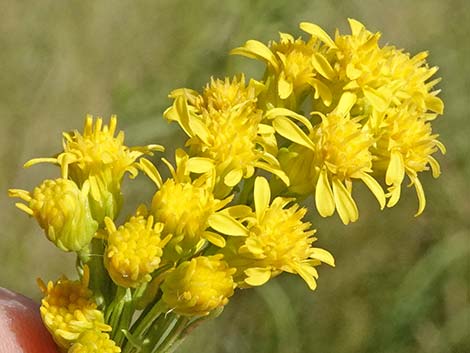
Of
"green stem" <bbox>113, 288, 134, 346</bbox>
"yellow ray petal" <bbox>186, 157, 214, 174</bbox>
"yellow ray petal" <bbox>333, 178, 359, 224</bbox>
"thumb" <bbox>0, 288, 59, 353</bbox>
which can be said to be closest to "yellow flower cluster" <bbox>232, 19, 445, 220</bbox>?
"yellow ray petal" <bbox>333, 178, 359, 224</bbox>

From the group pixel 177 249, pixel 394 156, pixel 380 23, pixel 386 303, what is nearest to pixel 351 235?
pixel 386 303

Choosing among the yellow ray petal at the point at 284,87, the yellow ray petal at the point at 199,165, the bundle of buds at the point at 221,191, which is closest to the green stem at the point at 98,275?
the bundle of buds at the point at 221,191

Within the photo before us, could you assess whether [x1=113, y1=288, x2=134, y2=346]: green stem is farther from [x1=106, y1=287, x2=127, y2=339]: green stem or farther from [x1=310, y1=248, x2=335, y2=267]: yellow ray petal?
[x1=310, y1=248, x2=335, y2=267]: yellow ray petal

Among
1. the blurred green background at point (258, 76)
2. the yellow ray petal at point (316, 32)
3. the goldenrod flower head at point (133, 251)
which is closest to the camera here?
the goldenrod flower head at point (133, 251)

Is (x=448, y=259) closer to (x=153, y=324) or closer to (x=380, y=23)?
(x=380, y=23)

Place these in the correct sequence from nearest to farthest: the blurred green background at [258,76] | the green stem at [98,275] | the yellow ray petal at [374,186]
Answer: the green stem at [98,275]
the yellow ray petal at [374,186]
the blurred green background at [258,76]

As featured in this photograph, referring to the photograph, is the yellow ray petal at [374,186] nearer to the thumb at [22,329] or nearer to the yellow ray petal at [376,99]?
the yellow ray petal at [376,99]

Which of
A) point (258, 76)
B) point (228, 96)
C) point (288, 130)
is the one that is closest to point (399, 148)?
point (288, 130)
